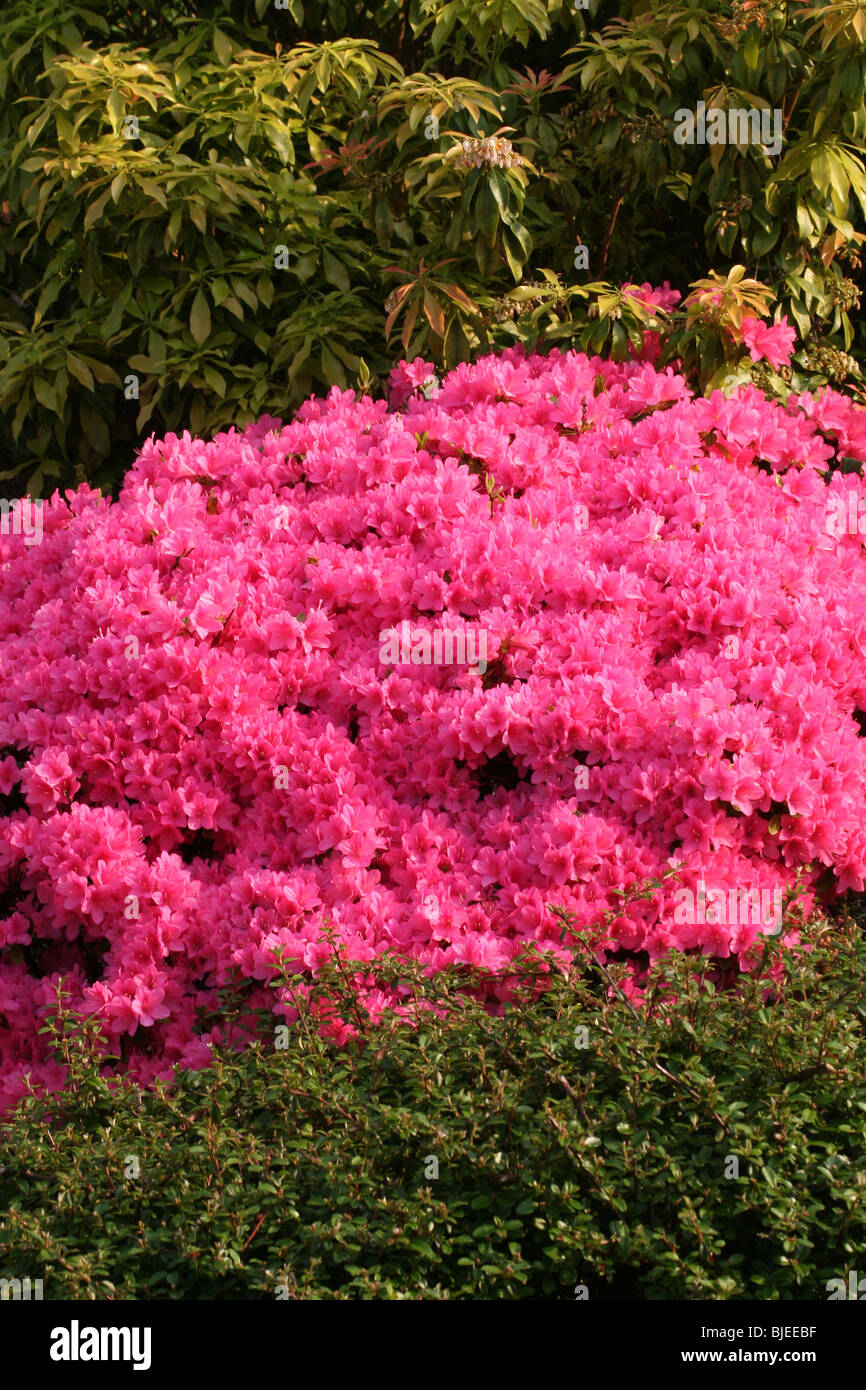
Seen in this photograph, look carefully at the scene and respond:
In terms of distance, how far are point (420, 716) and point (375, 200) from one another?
2.36m

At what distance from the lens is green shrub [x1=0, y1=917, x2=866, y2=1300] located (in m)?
2.35

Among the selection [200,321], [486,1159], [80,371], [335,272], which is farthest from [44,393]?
[486,1159]

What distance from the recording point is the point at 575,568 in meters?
3.72

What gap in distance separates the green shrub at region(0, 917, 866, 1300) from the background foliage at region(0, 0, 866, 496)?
2.54m

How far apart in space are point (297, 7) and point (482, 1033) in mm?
4476

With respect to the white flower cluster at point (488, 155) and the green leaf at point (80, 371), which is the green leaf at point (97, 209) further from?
the white flower cluster at point (488, 155)

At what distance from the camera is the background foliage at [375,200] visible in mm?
4750

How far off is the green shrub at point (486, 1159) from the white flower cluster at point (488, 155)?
2759 millimetres

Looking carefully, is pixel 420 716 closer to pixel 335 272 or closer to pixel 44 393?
pixel 335 272

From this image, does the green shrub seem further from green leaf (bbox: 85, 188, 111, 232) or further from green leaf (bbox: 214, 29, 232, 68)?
green leaf (bbox: 214, 29, 232, 68)

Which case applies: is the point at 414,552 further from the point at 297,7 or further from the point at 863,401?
the point at 297,7

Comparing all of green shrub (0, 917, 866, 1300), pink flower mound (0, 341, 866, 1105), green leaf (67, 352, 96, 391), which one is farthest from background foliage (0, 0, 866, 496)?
green shrub (0, 917, 866, 1300)

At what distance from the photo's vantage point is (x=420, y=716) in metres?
3.58
